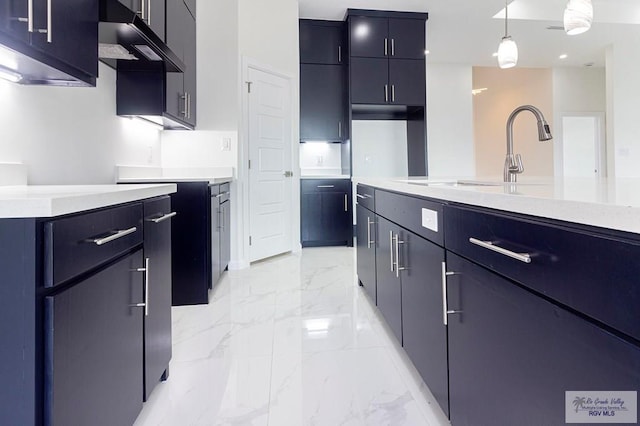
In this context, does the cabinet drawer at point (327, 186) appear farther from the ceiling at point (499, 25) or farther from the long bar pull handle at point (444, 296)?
the long bar pull handle at point (444, 296)

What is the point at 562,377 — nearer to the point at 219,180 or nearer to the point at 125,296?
the point at 125,296

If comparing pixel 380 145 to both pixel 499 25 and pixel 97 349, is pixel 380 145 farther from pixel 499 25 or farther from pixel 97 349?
pixel 97 349

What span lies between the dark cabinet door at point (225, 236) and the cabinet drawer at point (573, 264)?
2418 mm

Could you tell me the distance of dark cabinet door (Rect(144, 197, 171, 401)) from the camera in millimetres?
1262

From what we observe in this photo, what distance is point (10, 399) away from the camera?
2.23 feet

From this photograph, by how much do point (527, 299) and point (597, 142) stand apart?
8129 millimetres

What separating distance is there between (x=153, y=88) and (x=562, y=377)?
2.70 metres

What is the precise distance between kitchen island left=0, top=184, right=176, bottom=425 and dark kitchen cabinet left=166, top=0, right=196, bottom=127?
1758 mm

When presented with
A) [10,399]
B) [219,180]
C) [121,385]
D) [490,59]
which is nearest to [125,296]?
[121,385]

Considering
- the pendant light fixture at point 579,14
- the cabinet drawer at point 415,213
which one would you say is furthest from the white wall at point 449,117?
the cabinet drawer at point 415,213

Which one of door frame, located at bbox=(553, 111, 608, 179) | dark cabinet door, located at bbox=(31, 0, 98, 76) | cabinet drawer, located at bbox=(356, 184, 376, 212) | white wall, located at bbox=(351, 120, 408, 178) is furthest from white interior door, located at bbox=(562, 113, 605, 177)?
dark cabinet door, located at bbox=(31, 0, 98, 76)

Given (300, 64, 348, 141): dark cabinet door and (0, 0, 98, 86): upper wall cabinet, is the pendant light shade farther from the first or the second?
(0, 0, 98, 86): upper wall cabinet

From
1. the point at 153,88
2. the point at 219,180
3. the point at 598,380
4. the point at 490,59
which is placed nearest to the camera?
the point at 598,380

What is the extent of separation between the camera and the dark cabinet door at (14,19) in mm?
944
